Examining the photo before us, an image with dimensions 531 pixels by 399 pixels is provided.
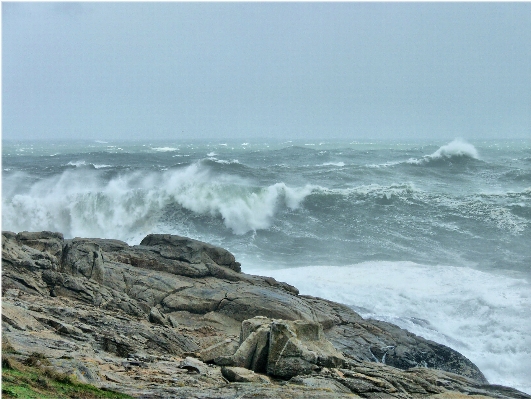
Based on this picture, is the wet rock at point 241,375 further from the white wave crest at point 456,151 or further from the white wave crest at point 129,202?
the white wave crest at point 456,151

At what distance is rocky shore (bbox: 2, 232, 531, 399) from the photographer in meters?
7.48

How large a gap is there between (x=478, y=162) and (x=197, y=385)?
4427cm

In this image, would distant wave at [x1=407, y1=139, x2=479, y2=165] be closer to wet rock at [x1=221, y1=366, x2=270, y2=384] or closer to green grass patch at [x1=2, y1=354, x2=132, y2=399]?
wet rock at [x1=221, y1=366, x2=270, y2=384]

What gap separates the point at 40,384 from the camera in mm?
6145

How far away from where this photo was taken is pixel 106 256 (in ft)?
44.5

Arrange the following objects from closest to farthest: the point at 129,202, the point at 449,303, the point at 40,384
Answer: the point at 40,384
the point at 449,303
the point at 129,202

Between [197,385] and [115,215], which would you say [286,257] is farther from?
[197,385]

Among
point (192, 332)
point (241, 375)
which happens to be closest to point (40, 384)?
point (241, 375)

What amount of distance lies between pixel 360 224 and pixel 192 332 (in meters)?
18.3

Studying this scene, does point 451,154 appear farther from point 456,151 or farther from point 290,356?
point 290,356

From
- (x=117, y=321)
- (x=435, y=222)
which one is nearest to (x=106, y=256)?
(x=117, y=321)

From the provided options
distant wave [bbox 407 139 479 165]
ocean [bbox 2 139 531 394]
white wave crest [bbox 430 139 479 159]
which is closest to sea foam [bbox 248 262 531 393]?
ocean [bbox 2 139 531 394]

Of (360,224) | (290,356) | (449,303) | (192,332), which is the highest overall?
(290,356)

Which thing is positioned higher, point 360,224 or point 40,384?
point 40,384
